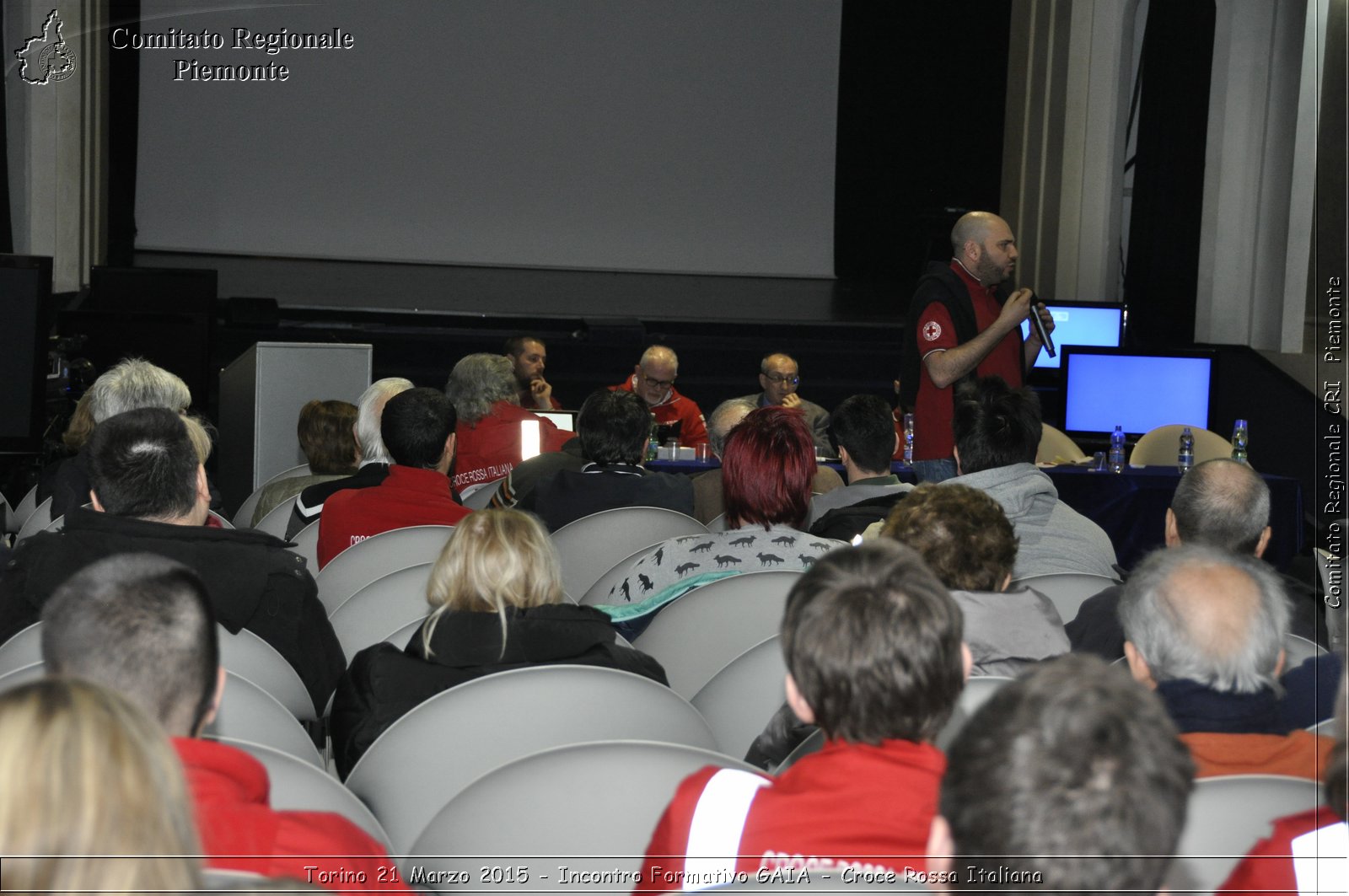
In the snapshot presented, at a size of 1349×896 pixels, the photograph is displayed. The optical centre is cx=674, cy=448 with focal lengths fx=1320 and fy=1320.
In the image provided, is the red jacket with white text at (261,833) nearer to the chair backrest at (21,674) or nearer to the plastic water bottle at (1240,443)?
the chair backrest at (21,674)

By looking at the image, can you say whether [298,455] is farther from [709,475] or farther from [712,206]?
[712,206]

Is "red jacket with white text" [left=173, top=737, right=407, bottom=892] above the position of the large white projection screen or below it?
below

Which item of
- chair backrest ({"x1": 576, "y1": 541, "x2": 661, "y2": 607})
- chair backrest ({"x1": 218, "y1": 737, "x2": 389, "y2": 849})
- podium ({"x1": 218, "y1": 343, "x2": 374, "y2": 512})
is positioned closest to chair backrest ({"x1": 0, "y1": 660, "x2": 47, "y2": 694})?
chair backrest ({"x1": 218, "y1": 737, "x2": 389, "y2": 849})

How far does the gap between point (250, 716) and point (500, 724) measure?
1.09 feet

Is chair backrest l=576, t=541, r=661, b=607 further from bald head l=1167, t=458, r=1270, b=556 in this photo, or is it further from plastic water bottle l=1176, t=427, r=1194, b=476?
plastic water bottle l=1176, t=427, r=1194, b=476

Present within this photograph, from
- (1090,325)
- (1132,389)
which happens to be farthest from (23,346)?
(1090,325)

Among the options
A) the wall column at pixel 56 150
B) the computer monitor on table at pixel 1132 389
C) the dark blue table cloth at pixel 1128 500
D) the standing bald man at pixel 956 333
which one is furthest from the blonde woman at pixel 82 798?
the wall column at pixel 56 150

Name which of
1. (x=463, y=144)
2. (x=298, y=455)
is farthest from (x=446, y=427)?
(x=463, y=144)

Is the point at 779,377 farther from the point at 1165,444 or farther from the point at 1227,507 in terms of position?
the point at 1227,507

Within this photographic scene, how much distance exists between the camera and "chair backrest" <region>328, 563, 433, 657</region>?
2564 mm

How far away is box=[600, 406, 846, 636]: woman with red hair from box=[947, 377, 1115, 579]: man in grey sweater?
451 mm

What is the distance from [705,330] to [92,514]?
7.28 m

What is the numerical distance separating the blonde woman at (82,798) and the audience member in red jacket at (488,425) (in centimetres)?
411

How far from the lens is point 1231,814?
1.37 metres
